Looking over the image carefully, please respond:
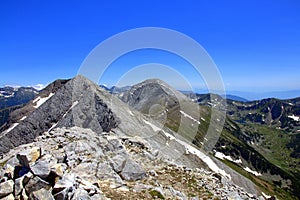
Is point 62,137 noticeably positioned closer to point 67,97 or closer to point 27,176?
point 27,176

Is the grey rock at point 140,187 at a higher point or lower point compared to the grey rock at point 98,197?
lower

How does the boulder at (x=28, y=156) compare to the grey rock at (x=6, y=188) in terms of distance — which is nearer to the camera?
the grey rock at (x=6, y=188)

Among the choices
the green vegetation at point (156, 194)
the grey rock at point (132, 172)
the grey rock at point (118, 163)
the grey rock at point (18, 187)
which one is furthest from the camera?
the grey rock at point (118, 163)

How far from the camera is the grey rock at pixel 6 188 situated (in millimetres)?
18234

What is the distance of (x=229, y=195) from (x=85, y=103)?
4979cm

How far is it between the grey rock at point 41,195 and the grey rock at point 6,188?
84.7 inches

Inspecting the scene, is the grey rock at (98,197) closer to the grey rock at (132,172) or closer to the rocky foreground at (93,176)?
the rocky foreground at (93,176)

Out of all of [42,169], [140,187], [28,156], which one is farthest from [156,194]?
[28,156]

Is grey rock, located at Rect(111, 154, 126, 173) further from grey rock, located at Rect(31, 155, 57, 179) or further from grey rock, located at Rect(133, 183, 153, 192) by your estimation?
grey rock, located at Rect(31, 155, 57, 179)

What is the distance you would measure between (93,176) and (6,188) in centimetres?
776

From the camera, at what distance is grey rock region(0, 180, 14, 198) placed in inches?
718

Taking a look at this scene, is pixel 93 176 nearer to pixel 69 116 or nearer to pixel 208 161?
pixel 69 116

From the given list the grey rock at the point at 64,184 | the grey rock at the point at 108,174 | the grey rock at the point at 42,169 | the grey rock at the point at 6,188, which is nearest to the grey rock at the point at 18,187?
the grey rock at the point at 6,188

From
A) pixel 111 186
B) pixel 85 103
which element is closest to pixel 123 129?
pixel 85 103
